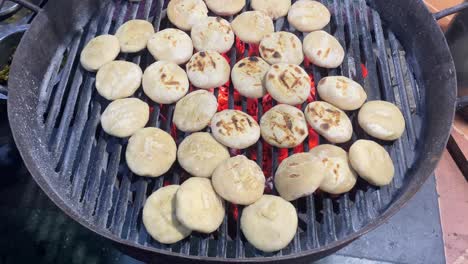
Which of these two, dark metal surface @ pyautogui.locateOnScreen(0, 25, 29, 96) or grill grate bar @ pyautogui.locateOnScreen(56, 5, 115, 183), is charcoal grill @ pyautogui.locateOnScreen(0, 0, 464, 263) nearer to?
grill grate bar @ pyautogui.locateOnScreen(56, 5, 115, 183)

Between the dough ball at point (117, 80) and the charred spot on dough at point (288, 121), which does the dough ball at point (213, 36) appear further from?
the charred spot on dough at point (288, 121)

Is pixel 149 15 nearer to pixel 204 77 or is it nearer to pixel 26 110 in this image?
pixel 204 77

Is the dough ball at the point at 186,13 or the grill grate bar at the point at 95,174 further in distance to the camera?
the dough ball at the point at 186,13

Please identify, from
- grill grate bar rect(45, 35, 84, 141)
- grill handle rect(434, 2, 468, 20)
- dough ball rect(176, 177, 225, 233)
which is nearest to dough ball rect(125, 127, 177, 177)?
dough ball rect(176, 177, 225, 233)

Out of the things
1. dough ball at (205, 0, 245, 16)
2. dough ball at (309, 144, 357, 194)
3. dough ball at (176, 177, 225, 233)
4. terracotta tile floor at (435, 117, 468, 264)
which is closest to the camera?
dough ball at (176, 177, 225, 233)

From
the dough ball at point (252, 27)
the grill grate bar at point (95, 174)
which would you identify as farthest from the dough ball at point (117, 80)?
the dough ball at point (252, 27)

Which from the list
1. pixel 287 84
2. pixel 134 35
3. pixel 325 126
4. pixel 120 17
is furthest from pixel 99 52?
pixel 325 126
